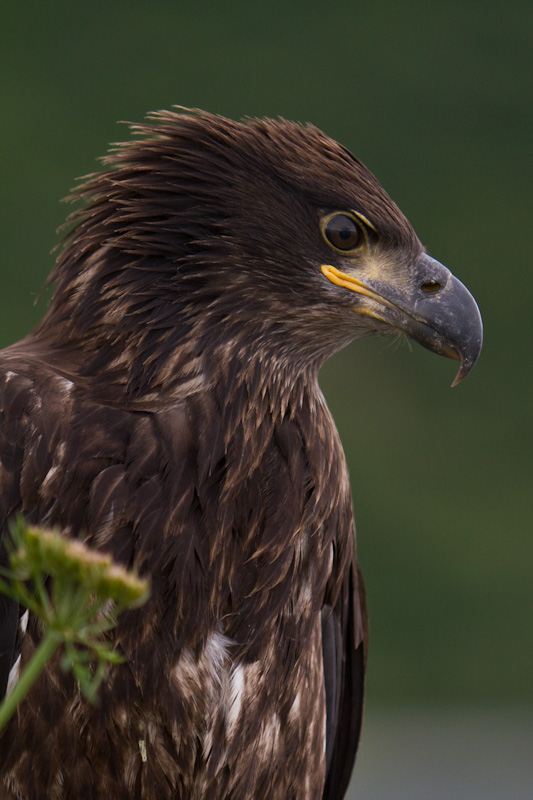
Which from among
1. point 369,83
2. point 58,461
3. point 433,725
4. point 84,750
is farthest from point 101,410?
point 369,83

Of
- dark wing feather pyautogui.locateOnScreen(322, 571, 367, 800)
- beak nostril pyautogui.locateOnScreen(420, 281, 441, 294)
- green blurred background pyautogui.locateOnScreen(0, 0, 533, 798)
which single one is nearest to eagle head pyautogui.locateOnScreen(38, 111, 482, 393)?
beak nostril pyautogui.locateOnScreen(420, 281, 441, 294)

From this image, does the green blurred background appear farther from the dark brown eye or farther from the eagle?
the dark brown eye

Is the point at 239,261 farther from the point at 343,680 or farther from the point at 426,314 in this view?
the point at 343,680

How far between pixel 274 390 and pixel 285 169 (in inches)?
18.5

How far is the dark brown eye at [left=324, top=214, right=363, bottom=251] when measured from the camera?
2963 millimetres

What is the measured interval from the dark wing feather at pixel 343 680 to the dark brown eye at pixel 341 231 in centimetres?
85

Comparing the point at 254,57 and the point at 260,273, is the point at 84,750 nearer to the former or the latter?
the point at 260,273

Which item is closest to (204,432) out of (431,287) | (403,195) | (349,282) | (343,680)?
(349,282)

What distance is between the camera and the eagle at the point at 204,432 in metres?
2.63

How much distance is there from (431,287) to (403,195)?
10.5 metres

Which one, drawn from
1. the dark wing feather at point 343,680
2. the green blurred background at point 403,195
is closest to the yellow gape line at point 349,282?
the dark wing feather at point 343,680

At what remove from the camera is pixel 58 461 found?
8.52 ft

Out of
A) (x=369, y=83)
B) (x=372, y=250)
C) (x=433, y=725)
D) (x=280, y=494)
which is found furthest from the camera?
(x=369, y=83)

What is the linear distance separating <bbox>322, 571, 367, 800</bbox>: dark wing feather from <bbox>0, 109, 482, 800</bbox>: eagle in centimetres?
25
